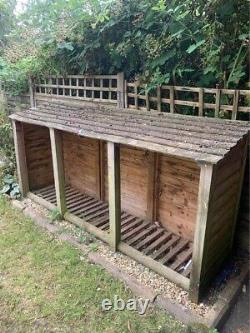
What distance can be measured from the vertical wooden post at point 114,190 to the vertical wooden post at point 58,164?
118 cm

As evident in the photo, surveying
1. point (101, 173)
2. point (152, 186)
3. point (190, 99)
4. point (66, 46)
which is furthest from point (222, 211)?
point (66, 46)

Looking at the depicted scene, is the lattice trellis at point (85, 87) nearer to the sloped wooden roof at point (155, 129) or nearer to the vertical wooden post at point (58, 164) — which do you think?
the sloped wooden roof at point (155, 129)

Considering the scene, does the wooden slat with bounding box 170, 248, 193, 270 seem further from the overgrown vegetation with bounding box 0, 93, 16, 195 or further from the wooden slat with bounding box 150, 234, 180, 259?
the overgrown vegetation with bounding box 0, 93, 16, 195

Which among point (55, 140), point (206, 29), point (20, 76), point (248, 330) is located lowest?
point (248, 330)

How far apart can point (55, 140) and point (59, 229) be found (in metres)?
1.45

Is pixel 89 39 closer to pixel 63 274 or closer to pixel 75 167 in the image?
pixel 75 167

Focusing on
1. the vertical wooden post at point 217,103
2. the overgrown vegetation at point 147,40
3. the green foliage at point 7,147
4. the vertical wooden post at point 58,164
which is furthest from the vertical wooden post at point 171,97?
the green foliage at point 7,147

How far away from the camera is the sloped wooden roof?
2711mm

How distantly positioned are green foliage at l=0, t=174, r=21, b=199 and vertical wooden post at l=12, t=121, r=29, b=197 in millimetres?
155

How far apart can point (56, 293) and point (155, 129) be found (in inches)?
90.2

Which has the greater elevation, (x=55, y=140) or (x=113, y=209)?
(x=55, y=140)

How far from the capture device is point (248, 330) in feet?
9.77

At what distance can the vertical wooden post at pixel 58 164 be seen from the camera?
4.29m

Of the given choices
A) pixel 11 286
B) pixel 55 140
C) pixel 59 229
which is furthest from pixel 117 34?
pixel 11 286
